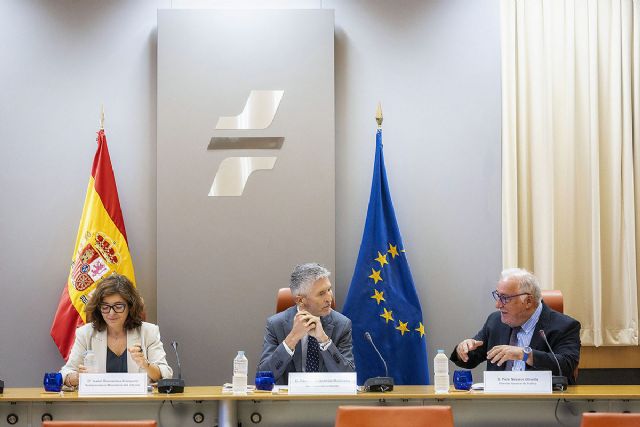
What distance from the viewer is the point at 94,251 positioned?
527cm

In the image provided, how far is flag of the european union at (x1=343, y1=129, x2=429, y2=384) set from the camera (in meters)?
5.23

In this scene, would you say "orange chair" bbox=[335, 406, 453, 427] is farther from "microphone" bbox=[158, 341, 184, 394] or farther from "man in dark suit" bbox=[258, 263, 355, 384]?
"man in dark suit" bbox=[258, 263, 355, 384]

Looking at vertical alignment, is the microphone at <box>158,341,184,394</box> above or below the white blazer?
below

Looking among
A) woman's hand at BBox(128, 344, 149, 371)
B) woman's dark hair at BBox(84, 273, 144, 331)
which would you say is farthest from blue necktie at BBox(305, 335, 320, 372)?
woman's dark hair at BBox(84, 273, 144, 331)

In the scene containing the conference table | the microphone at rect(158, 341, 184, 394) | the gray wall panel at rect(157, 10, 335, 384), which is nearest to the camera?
the conference table

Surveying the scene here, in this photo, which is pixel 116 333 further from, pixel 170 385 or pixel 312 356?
pixel 312 356

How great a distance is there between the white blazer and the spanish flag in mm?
703

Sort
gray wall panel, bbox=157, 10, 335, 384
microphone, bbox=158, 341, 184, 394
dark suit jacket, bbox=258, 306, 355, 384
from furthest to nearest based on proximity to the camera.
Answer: gray wall panel, bbox=157, 10, 335, 384
dark suit jacket, bbox=258, 306, 355, 384
microphone, bbox=158, 341, 184, 394

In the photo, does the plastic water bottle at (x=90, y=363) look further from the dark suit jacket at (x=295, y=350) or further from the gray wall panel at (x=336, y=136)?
the gray wall panel at (x=336, y=136)

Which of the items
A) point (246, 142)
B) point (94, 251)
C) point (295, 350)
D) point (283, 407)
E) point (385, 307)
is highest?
point (246, 142)

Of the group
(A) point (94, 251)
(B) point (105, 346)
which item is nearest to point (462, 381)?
(B) point (105, 346)

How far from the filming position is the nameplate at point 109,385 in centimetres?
369

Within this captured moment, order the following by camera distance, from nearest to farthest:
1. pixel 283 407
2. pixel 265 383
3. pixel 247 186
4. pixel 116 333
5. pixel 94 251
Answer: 1. pixel 283 407
2. pixel 265 383
3. pixel 116 333
4. pixel 94 251
5. pixel 247 186

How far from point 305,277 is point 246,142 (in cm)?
132
